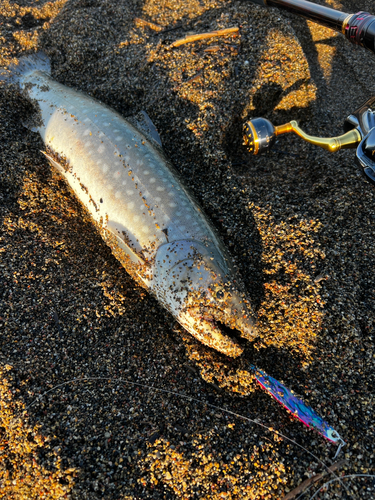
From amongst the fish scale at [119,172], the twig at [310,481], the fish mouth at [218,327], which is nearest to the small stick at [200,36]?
the fish scale at [119,172]

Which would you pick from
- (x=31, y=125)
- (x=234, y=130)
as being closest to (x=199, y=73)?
(x=234, y=130)

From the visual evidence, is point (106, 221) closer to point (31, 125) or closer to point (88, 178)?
point (88, 178)

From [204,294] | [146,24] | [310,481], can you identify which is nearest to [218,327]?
[204,294]

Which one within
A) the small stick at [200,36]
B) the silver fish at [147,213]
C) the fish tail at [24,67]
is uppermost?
the fish tail at [24,67]

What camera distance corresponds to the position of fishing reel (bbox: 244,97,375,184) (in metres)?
2.46

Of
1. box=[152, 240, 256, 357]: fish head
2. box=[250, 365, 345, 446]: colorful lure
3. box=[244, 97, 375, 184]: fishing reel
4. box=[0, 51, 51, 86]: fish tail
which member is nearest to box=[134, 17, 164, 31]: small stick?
box=[0, 51, 51, 86]: fish tail

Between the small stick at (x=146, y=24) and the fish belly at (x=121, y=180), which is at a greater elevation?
the small stick at (x=146, y=24)

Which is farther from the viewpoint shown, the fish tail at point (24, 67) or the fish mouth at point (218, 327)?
the fish tail at point (24, 67)

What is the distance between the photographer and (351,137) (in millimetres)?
2713

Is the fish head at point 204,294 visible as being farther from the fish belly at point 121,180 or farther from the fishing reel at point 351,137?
the fishing reel at point 351,137

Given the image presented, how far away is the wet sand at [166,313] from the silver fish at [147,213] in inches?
9.5

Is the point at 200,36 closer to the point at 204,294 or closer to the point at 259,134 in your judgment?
the point at 259,134

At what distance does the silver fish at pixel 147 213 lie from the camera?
2.69 metres

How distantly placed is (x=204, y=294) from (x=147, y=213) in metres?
1.00
